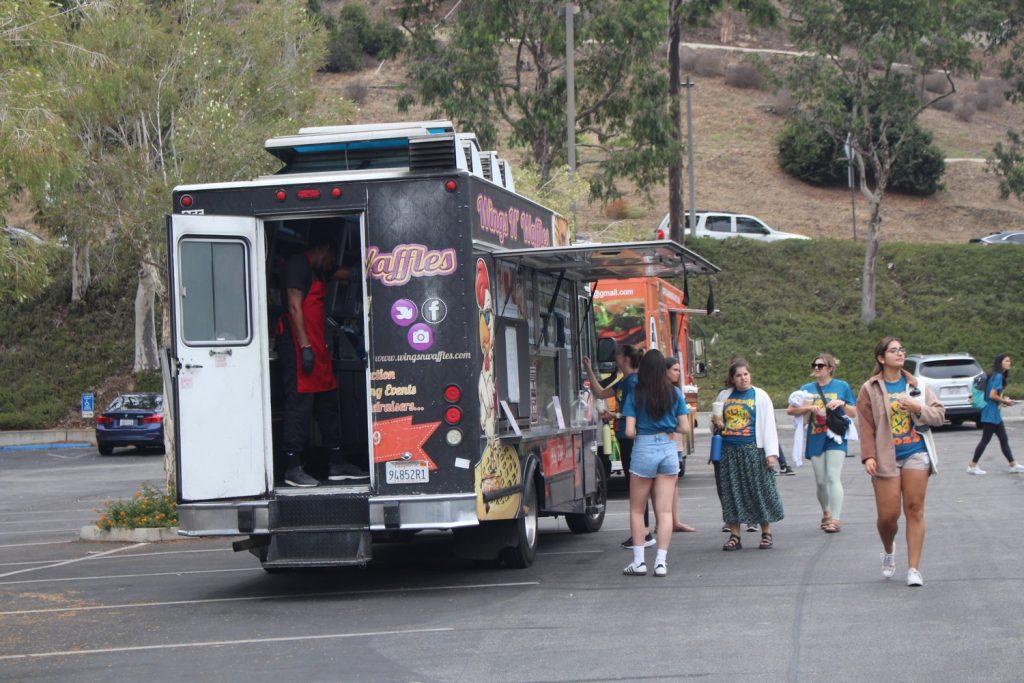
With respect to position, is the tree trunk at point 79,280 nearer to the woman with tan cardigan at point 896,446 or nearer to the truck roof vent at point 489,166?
the truck roof vent at point 489,166

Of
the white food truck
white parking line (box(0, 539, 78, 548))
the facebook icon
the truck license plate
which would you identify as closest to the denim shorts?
the white food truck

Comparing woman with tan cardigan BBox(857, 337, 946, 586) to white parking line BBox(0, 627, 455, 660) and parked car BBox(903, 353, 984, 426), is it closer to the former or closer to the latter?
white parking line BBox(0, 627, 455, 660)

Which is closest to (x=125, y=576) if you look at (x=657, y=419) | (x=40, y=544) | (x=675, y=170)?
(x=40, y=544)

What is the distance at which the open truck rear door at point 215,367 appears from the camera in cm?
989

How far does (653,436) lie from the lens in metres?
10.8

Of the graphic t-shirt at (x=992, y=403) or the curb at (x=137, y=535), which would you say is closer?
the curb at (x=137, y=535)

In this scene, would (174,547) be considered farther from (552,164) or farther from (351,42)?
(351,42)

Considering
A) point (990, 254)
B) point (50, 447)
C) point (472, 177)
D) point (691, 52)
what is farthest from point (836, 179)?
point (472, 177)

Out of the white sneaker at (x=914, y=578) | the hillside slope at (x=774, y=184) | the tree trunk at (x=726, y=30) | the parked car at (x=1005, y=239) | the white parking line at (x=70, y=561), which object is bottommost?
the white parking line at (x=70, y=561)

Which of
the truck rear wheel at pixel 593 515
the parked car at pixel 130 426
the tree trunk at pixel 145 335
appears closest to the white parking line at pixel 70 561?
the truck rear wheel at pixel 593 515

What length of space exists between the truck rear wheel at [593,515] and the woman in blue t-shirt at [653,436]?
2766 millimetres

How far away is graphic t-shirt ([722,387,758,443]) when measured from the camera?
39.1 feet

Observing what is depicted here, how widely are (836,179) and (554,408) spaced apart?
48.6 m

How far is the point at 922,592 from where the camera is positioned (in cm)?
920
